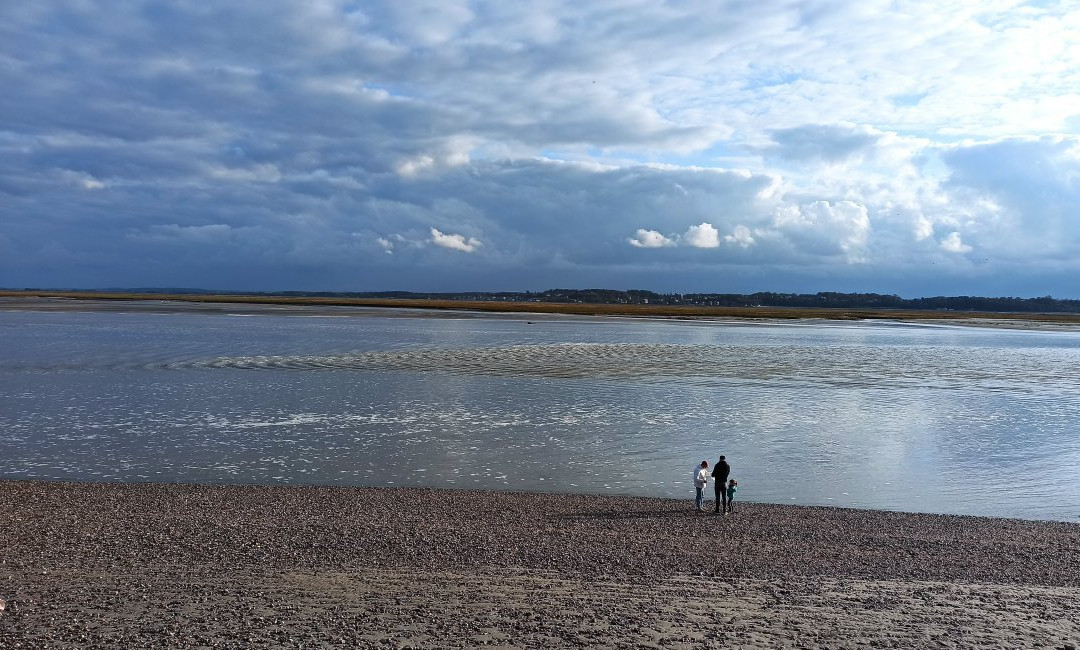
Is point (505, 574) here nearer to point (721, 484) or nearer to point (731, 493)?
point (721, 484)

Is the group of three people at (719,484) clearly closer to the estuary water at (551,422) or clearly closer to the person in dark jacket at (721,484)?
the person in dark jacket at (721,484)

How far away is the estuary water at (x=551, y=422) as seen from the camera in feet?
59.1

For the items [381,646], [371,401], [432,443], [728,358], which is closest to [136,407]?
[371,401]

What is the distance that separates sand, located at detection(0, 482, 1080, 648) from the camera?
8.88 m

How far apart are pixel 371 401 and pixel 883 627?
22070 millimetres

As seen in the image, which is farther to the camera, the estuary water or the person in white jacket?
the estuary water

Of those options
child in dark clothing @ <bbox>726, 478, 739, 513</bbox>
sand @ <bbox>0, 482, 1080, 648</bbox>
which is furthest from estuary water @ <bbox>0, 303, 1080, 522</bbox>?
sand @ <bbox>0, 482, 1080, 648</bbox>

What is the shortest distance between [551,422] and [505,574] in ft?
48.3

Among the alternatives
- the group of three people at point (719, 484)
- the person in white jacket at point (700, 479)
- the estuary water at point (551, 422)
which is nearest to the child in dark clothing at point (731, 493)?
the group of three people at point (719, 484)

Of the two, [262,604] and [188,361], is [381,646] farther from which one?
[188,361]

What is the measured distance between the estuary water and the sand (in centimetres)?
254

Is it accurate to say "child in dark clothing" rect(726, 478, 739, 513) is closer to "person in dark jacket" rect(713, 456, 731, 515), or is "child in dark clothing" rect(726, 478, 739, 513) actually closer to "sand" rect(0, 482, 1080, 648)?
"person in dark jacket" rect(713, 456, 731, 515)

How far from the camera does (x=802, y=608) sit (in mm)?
9836

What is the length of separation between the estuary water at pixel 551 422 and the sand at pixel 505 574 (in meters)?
2.54
